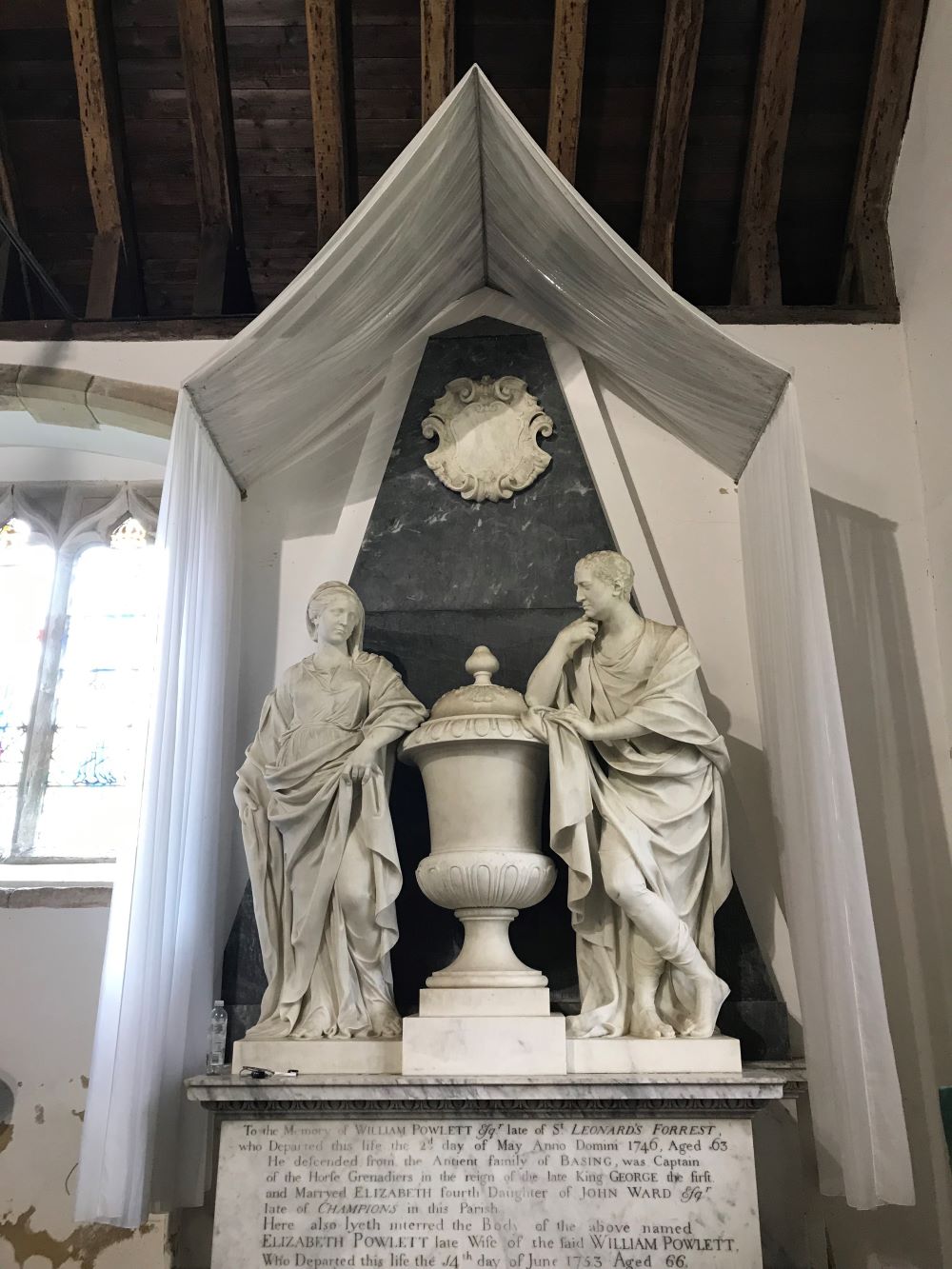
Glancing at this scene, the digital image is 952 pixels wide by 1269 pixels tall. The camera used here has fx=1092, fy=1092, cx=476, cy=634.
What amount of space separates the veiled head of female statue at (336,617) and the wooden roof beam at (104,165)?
2.01 m

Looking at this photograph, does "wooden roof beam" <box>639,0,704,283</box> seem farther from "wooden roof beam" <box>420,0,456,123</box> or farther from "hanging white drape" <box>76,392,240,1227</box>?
"hanging white drape" <box>76,392,240,1227</box>

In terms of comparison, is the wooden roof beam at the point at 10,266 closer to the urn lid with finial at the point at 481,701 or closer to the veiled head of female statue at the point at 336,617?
the veiled head of female statue at the point at 336,617

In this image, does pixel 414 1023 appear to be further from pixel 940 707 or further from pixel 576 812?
pixel 940 707

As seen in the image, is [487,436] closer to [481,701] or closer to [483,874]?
[481,701]

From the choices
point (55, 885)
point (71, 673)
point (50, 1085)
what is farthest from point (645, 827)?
point (71, 673)

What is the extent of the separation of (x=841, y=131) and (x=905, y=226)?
55cm

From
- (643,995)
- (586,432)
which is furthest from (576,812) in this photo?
(586,432)

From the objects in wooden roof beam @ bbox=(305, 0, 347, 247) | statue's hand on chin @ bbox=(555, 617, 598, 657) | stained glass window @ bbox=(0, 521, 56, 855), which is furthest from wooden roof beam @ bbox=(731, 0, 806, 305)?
stained glass window @ bbox=(0, 521, 56, 855)

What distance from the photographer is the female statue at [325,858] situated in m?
3.29

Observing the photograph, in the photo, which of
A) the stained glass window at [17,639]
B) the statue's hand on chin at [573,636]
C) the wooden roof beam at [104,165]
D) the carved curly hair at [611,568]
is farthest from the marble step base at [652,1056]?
the wooden roof beam at [104,165]

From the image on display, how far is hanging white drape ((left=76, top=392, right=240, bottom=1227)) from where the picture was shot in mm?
2918

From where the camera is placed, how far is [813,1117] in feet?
10.2

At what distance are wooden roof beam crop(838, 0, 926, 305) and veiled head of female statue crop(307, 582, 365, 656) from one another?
2.69 m

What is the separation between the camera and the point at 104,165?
473 cm
